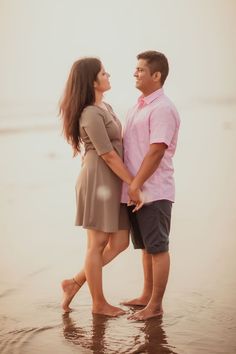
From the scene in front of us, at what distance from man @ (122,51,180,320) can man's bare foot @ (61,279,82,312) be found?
1.28 ft

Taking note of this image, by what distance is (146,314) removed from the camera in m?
3.59

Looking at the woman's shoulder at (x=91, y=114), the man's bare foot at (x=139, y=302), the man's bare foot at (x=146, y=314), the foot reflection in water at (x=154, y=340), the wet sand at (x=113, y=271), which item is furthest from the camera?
the man's bare foot at (x=139, y=302)

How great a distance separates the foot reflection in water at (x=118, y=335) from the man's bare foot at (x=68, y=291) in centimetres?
13

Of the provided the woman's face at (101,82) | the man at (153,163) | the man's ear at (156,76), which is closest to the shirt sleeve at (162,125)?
the man at (153,163)

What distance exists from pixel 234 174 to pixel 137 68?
455 centimetres

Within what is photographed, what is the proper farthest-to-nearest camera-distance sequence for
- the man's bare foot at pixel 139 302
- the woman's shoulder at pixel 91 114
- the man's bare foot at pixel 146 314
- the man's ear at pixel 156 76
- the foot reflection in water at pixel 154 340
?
the man's bare foot at pixel 139 302, the man's ear at pixel 156 76, the woman's shoulder at pixel 91 114, the man's bare foot at pixel 146 314, the foot reflection in water at pixel 154 340

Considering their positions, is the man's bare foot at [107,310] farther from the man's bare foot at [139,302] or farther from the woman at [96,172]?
the man's bare foot at [139,302]

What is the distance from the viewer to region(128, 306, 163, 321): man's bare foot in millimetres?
3559

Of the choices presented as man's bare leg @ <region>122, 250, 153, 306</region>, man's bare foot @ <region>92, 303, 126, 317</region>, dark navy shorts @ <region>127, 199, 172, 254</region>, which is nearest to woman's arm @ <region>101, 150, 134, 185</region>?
dark navy shorts @ <region>127, 199, 172, 254</region>

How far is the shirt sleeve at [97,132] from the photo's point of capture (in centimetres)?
364

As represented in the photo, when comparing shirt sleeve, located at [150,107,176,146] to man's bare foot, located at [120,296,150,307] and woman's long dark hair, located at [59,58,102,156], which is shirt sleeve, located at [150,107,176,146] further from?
man's bare foot, located at [120,296,150,307]

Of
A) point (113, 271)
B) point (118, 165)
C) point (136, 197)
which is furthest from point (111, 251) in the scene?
point (113, 271)

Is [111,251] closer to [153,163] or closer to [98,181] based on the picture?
[98,181]

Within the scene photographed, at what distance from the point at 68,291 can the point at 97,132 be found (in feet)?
3.00
